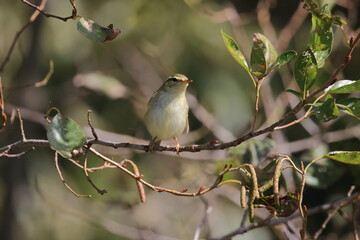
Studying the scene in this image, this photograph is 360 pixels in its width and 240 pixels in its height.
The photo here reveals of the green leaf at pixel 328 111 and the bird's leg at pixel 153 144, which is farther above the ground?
the green leaf at pixel 328 111

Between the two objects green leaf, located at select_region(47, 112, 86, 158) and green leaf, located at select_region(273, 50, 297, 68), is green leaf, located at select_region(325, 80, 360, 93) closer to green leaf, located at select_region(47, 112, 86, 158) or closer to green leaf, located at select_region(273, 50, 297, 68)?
green leaf, located at select_region(273, 50, 297, 68)

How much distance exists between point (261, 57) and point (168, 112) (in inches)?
65.2

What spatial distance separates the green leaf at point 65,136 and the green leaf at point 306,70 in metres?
0.72

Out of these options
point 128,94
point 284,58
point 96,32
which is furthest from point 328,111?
point 128,94

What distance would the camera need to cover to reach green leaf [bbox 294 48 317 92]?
5.66 feet

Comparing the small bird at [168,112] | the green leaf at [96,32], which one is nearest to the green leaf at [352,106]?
the green leaf at [96,32]

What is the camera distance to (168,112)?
11.0ft

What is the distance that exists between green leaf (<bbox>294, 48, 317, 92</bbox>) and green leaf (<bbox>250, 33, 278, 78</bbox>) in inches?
3.3

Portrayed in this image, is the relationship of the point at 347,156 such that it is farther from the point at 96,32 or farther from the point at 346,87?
the point at 96,32

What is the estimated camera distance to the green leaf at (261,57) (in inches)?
68.1

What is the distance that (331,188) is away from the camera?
10.9ft

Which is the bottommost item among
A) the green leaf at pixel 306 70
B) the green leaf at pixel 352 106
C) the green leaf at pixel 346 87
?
the green leaf at pixel 352 106

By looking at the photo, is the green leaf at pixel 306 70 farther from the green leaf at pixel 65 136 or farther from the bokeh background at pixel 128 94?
the bokeh background at pixel 128 94

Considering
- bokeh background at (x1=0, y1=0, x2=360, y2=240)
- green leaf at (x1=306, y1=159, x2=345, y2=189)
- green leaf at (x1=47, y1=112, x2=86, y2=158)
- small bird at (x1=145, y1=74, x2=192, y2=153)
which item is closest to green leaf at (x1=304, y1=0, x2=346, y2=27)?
green leaf at (x1=47, y1=112, x2=86, y2=158)
